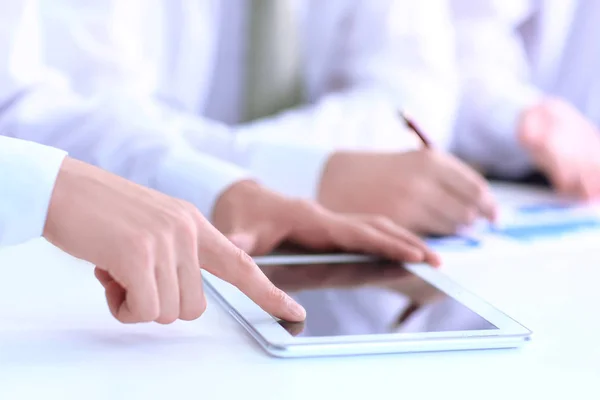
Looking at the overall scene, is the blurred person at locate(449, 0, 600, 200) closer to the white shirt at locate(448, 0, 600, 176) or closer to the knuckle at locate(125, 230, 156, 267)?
the white shirt at locate(448, 0, 600, 176)

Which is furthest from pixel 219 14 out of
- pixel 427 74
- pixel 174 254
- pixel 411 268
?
pixel 174 254

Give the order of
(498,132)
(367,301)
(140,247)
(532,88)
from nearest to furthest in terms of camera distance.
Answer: (140,247), (367,301), (498,132), (532,88)

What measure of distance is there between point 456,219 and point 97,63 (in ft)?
1.32

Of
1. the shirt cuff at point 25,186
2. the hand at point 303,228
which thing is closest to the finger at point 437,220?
the hand at point 303,228

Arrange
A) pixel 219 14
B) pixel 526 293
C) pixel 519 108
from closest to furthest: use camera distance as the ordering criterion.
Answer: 1. pixel 526 293
2. pixel 219 14
3. pixel 519 108

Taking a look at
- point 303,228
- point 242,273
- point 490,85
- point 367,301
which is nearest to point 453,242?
point 303,228

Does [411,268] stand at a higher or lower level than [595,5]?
lower

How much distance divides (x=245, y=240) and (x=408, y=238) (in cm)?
13

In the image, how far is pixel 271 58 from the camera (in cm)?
115

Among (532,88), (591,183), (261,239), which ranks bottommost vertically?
(261,239)

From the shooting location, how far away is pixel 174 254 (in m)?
0.44

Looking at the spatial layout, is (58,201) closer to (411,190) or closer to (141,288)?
(141,288)

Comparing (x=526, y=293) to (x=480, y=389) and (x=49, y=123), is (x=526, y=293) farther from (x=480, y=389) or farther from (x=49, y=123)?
(x=49, y=123)

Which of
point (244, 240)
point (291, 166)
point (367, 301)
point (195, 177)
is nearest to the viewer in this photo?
point (367, 301)
